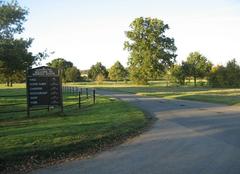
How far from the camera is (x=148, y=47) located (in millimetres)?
83375

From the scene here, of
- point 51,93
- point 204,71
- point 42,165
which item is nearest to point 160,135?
point 42,165

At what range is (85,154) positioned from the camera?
1001cm

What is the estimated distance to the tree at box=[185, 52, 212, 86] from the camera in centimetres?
7931

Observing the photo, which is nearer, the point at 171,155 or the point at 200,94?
the point at 171,155

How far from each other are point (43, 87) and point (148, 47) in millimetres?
63791

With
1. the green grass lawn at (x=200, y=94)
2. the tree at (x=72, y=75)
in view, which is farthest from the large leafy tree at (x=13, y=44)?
the tree at (x=72, y=75)

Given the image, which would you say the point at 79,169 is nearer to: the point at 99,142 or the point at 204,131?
the point at 99,142

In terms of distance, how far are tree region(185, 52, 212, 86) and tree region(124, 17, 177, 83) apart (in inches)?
203

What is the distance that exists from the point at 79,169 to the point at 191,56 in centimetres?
7529

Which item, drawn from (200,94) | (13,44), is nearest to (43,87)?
(13,44)

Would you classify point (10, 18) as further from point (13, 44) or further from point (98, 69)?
point (98, 69)

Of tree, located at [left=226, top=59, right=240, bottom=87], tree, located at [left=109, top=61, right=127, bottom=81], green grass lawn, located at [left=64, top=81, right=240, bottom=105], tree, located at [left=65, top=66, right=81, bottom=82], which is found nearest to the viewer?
green grass lawn, located at [left=64, top=81, right=240, bottom=105]

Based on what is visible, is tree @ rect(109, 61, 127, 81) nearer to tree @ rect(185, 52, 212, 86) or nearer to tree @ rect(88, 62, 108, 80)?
tree @ rect(88, 62, 108, 80)

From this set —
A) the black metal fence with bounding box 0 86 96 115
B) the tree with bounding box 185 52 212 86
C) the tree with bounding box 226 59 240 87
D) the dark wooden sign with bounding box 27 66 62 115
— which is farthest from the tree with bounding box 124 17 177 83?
the dark wooden sign with bounding box 27 66 62 115
